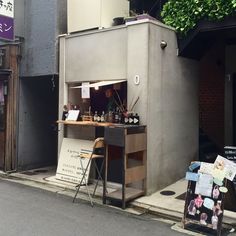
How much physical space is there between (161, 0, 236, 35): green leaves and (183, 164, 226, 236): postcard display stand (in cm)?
340

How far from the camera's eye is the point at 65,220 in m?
6.83

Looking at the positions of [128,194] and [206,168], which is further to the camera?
[128,194]

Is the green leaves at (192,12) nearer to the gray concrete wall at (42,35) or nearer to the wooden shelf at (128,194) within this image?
the gray concrete wall at (42,35)

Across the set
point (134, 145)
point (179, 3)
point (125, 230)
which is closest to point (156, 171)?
point (134, 145)

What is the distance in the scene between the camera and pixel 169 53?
8.81 metres

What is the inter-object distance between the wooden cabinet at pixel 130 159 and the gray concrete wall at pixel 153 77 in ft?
0.63

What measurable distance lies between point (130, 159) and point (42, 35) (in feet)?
14.4

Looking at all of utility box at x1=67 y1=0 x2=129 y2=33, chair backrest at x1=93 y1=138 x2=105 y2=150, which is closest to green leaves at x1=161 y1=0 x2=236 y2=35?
utility box at x1=67 y1=0 x2=129 y2=33

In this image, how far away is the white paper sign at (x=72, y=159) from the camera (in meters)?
9.38

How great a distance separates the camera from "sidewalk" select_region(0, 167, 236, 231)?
7.20 m

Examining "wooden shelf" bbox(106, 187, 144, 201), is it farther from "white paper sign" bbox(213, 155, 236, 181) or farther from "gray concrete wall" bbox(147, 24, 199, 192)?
"white paper sign" bbox(213, 155, 236, 181)

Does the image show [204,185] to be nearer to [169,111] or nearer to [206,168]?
[206,168]

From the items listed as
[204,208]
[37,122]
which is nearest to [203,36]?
[204,208]

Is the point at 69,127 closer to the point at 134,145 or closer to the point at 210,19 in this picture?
the point at 134,145
